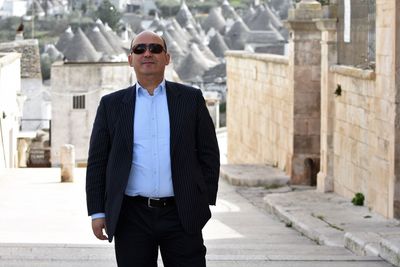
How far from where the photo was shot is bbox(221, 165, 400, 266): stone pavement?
1068 centimetres

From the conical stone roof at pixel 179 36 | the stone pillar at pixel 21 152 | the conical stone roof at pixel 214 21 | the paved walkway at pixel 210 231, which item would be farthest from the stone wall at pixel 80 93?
the conical stone roof at pixel 214 21

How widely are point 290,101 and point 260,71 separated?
4025 mm

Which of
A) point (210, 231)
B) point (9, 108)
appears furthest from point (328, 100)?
point (9, 108)

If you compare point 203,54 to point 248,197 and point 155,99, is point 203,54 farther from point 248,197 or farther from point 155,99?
point 155,99

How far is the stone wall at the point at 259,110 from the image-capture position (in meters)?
21.9

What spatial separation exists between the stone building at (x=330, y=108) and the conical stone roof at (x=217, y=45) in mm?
110482

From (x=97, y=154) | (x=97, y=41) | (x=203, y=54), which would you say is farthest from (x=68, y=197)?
(x=203, y=54)

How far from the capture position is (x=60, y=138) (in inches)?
2192

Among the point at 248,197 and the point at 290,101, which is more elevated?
the point at 290,101

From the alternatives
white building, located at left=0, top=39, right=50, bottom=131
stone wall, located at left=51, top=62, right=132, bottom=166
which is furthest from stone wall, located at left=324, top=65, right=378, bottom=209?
white building, located at left=0, top=39, right=50, bottom=131

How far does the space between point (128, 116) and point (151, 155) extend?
0.24m

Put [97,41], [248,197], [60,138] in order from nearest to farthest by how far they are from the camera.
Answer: [248,197] < [60,138] < [97,41]

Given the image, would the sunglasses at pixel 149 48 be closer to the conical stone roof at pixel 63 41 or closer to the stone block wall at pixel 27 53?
the stone block wall at pixel 27 53

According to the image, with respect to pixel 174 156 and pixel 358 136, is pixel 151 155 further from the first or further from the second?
pixel 358 136
